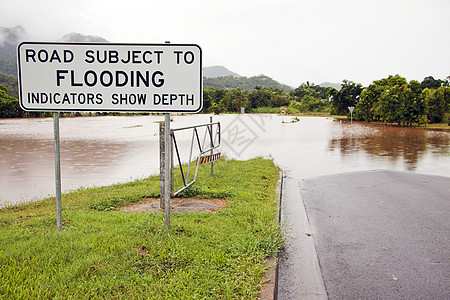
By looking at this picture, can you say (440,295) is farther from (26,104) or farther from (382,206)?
(26,104)

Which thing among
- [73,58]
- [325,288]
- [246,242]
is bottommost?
[325,288]

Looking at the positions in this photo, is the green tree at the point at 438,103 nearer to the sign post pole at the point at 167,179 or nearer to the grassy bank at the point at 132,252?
the grassy bank at the point at 132,252

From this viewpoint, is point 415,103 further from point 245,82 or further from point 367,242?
point 245,82

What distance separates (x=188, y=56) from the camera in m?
3.97

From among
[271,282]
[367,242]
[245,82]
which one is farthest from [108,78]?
[245,82]

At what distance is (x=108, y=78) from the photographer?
13.4 feet

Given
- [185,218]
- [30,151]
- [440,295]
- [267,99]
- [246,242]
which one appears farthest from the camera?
[267,99]

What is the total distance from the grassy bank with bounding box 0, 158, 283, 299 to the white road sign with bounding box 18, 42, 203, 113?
153 cm

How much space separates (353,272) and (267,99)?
313 ft

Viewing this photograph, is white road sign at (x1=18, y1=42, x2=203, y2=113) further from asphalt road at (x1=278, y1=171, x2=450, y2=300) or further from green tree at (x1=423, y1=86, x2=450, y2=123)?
green tree at (x1=423, y1=86, x2=450, y2=123)

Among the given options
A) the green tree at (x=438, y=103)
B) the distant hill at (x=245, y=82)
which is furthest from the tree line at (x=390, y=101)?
the distant hill at (x=245, y=82)

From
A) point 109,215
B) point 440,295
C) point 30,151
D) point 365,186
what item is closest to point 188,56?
point 109,215

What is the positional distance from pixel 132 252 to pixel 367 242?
3063 mm

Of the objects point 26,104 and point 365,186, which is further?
point 365,186
